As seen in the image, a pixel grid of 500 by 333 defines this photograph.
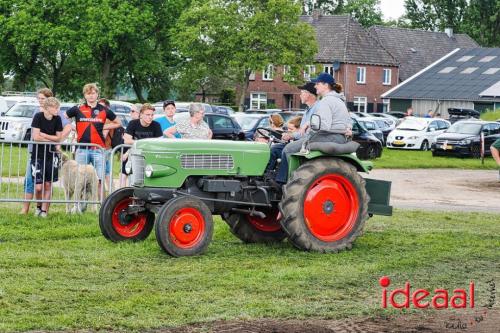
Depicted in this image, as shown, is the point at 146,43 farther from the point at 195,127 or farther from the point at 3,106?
the point at 195,127

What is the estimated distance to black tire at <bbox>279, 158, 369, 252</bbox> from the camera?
39.5 ft

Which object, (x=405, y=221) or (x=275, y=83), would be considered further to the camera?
(x=275, y=83)

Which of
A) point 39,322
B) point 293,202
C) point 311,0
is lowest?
point 39,322

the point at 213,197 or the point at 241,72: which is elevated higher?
the point at 241,72

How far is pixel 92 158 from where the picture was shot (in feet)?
51.1

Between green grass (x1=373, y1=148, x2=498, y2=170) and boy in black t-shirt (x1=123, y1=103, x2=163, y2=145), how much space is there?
61.3ft

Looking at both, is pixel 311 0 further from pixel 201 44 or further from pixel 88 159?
pixel 88 159

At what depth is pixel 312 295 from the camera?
9352 mm

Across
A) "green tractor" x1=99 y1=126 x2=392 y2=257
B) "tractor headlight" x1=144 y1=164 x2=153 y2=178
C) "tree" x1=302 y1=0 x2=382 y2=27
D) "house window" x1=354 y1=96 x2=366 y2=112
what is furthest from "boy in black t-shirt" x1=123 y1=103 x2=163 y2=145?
"tree" x1=302 y1=0 x2=382 y2=27

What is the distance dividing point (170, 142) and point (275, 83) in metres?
76.3

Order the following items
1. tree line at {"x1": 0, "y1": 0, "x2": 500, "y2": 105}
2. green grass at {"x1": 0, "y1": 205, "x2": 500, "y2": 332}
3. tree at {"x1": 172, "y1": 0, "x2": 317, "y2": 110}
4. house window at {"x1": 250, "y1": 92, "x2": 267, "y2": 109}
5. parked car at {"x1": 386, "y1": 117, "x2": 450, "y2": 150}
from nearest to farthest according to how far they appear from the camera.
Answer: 1. green grass at {"x1": 0, "y1": 205, "x2": 500, "y2": 332}
2. parked car at {"x1": 386, "y1": 117, "x2": 450, "y2": 150}
3. tree at {"x1": 172, "y1": 0, "x2": 317, "y2": 110}
4. tree line at {"x1": 0, "y1": 0, "x2": 500, "y2": 105}
5. house window at {"x1": 250, "y1": 92, "x2": 267, "y2": 109}

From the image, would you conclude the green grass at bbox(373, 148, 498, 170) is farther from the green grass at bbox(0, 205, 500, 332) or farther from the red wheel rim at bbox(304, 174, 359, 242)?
the red wheel rim at bbox(304, 174, 359, 242)

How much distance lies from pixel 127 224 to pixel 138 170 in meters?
0.88

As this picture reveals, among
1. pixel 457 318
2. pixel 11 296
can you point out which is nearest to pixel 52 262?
pixel 11 296
